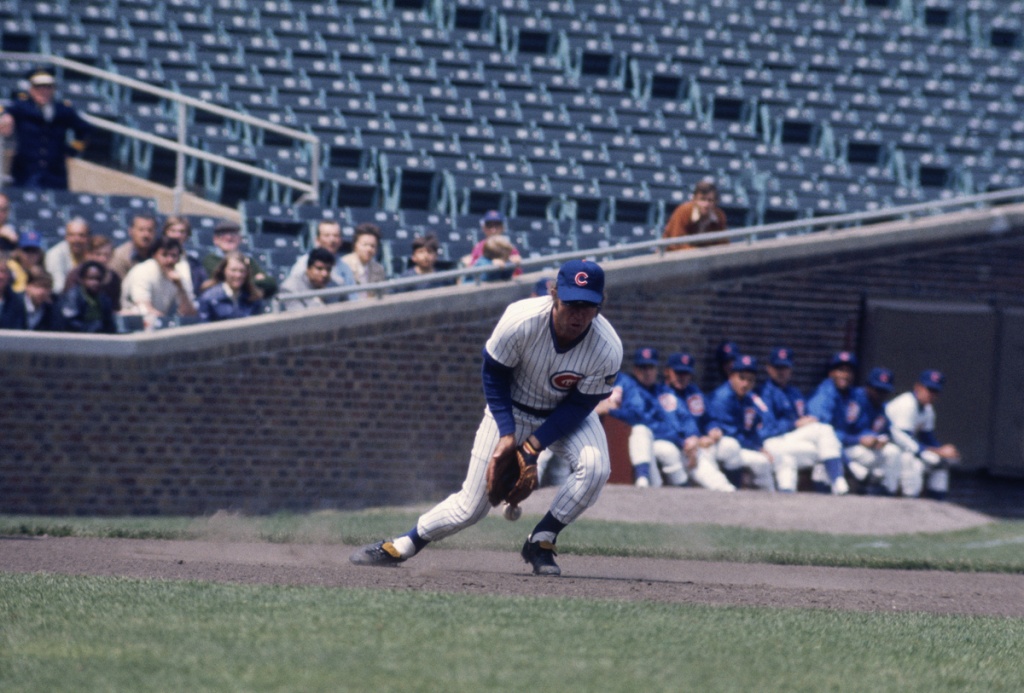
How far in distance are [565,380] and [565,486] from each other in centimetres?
55

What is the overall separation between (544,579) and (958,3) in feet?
50.0

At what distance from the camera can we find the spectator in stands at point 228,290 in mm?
10898

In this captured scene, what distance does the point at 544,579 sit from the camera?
6.90 m

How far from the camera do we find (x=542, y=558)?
23.1ft

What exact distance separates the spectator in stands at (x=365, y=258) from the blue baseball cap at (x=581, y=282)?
5615mm

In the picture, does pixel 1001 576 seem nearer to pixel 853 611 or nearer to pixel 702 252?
pixel 853 611

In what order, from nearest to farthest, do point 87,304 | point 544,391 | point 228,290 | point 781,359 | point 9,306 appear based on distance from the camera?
point 544,391, point 9,306, point 87,304, point 228,290, point 781,359

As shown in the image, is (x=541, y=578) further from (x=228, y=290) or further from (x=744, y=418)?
(x=744, y=418)

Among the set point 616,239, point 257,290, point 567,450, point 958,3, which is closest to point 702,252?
point 616,239

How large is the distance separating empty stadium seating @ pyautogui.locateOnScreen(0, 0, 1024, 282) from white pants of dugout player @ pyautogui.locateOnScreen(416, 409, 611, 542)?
21.6 feet

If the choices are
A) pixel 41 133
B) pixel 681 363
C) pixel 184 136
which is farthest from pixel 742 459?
pixel 41 133

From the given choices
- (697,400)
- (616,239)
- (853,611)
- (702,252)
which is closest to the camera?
(853,611)

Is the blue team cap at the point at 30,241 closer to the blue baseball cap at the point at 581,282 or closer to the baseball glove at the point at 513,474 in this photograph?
the baseball glove at the point at 513,474

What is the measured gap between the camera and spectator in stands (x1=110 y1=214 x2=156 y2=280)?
10961 millimetres
